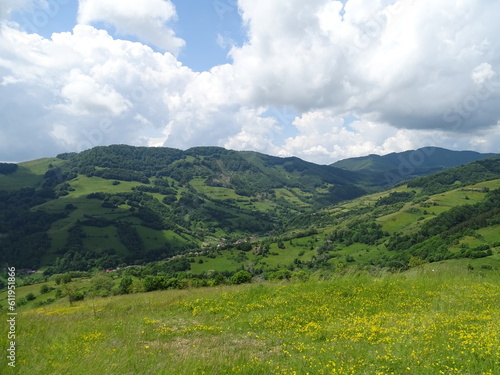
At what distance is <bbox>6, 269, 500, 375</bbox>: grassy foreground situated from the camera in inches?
357

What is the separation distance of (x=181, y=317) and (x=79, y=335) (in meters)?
5.91

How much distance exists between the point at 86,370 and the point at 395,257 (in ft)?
548

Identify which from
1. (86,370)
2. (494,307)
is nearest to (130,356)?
(86,370)

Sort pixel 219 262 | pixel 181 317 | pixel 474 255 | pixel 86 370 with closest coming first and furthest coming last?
pixel 86 370, pixel 181 317, pixel 474 255, pixel 219 262

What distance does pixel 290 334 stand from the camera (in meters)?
13.4

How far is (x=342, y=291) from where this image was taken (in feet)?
66.7

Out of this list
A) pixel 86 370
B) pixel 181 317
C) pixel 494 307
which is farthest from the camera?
pixel 181 317

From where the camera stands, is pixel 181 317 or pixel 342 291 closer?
pixel 181 317

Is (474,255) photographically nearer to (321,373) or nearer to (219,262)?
(321,373)

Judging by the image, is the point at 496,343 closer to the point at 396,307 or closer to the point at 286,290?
the point at 396,307

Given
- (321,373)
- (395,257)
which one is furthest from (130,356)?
(395,257)

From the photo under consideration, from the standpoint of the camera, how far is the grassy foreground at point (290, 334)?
29.8 ft

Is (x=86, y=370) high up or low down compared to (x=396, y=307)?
up

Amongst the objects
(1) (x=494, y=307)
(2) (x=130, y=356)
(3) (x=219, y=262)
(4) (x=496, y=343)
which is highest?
(2) (x=130, y=356)
